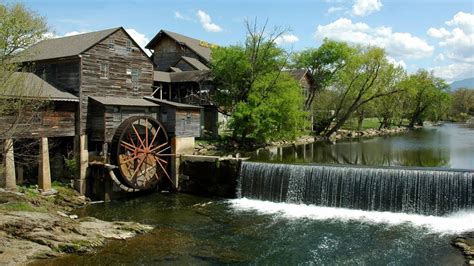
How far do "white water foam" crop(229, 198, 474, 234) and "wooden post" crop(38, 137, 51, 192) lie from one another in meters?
8.52

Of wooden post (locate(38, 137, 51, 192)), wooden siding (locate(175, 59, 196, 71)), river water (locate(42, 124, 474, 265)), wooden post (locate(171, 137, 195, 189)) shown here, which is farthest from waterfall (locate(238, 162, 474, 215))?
wooden siding (locate(175, 59, 196, 71))

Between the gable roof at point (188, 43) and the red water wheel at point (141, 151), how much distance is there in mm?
16467

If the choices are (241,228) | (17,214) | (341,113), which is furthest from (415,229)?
(341,113)

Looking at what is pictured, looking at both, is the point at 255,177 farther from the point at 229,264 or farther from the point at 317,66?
the point at 317,66

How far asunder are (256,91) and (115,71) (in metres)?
12.1

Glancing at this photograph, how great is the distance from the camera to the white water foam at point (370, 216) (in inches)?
619

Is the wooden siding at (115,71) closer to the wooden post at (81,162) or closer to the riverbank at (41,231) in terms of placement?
the wooden post at (81,162)

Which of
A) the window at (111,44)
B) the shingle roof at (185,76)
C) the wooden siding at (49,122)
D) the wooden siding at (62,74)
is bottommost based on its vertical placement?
the wooden siding at (49,122)

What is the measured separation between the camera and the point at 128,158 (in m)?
22.3

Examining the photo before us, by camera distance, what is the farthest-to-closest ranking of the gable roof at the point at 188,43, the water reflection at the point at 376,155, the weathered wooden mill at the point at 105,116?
1. the gable roof at the point at 188,43
2. the water reflection at the point at 376,155
3. the weathered wooden mill at the point at 105,116

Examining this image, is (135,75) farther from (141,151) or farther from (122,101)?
(141,151)

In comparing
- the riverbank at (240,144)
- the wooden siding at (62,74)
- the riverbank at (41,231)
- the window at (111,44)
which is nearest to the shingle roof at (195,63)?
the riverbank at (240,144)

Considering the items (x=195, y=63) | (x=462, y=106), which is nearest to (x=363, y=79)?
(x=195, y=63)

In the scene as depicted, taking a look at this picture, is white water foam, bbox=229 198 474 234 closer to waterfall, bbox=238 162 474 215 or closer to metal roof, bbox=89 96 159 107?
waterfall, bbox=238 162 474 215
